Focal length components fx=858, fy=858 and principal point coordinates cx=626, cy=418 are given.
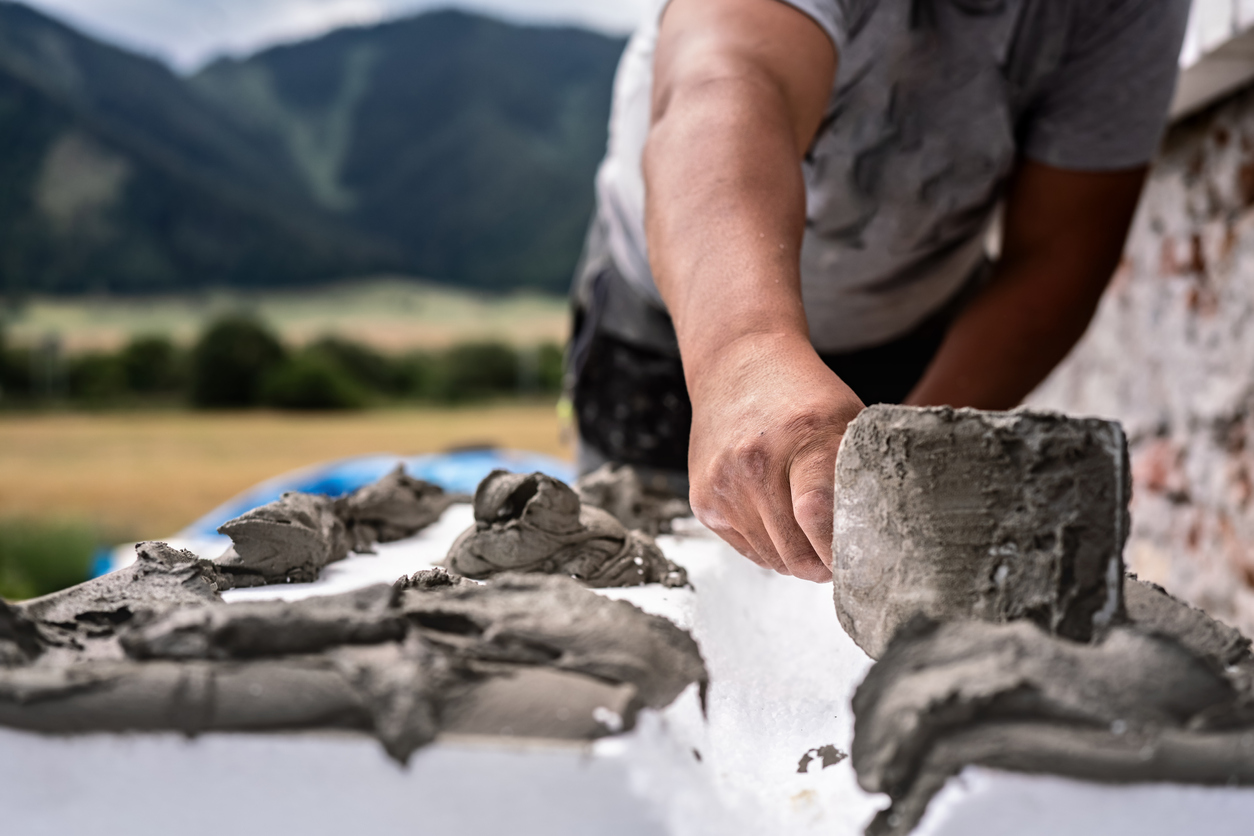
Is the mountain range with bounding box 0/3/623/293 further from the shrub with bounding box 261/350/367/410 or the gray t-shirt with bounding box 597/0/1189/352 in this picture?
the gray t-shirt with bounding box 597/0/1189/352

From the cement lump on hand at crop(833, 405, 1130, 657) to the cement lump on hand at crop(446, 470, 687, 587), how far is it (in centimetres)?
27

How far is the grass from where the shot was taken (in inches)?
141

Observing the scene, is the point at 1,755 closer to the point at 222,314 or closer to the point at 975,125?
the point at 975,125

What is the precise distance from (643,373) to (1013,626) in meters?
0.97

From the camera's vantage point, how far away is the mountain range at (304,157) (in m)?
3.75

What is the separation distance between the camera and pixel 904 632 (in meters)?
0.37

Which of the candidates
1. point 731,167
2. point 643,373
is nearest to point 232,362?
point 643,373

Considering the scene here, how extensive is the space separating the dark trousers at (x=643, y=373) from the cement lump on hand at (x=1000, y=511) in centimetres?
76

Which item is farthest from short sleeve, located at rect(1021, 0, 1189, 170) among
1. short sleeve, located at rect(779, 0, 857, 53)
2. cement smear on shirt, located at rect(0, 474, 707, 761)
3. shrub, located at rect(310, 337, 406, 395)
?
shrub, located at rect(310, 337, 406, 395)

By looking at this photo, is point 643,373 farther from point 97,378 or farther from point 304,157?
point 304,157

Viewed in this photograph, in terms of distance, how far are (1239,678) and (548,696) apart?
1.06 ft

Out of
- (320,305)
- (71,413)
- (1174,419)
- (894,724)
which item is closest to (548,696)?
(894,724)

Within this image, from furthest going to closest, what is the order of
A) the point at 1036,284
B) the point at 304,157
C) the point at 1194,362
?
the point at 304,157
the point at 1194,362
the point at 1036,284

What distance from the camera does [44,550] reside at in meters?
2.92
